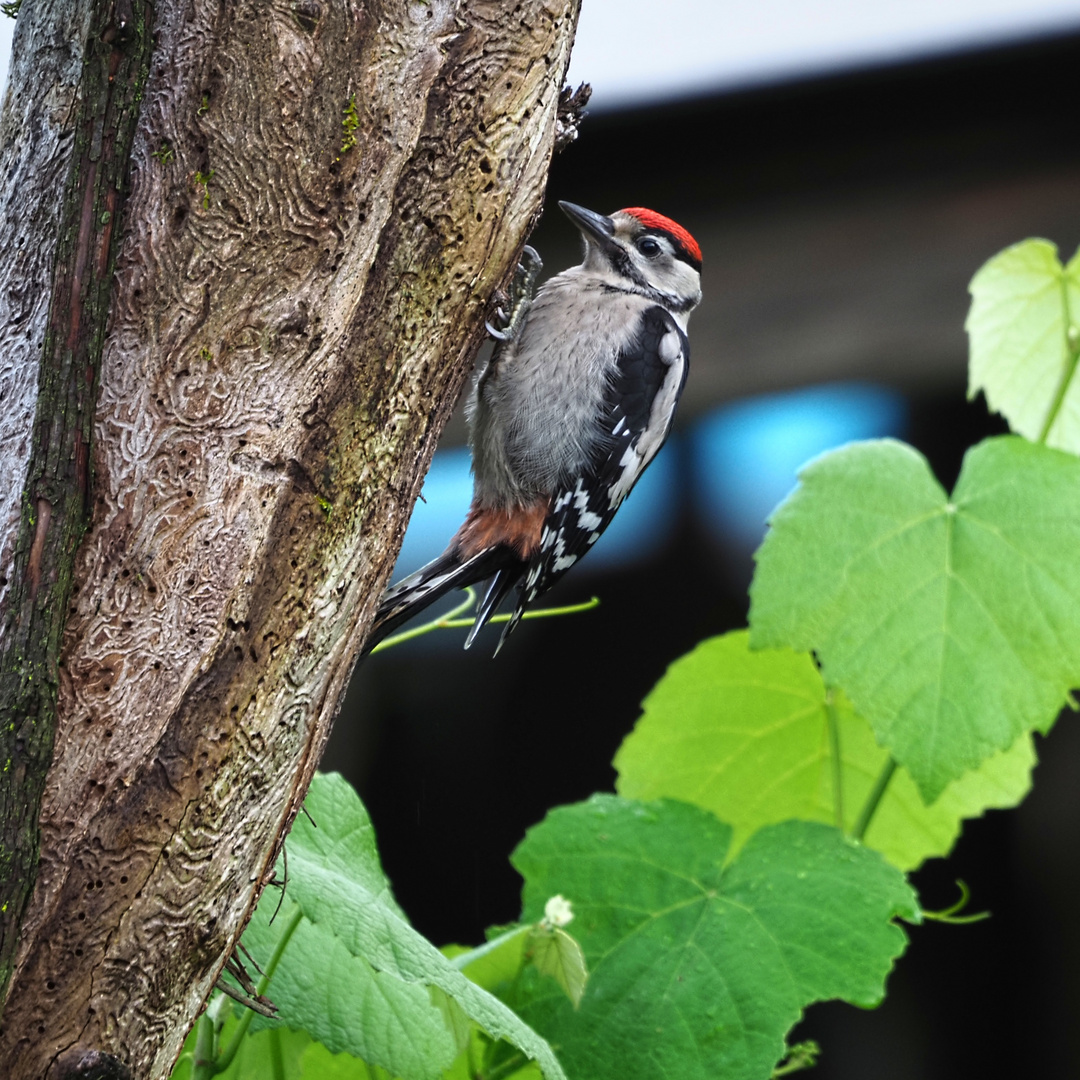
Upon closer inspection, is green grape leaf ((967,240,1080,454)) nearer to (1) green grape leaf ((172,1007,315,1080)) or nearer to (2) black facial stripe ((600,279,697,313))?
(2) black facial stripe ((600,279,697,313))

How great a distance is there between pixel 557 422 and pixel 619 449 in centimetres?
12

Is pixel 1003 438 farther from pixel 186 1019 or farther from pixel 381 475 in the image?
pixel 186 1019

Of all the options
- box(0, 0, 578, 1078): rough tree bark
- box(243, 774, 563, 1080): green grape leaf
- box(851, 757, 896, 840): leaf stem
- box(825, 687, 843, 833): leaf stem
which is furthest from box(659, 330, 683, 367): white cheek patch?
box(243, 774, 563, 1080): green grape leaf

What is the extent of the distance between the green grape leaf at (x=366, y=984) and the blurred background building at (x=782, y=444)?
2.39 m

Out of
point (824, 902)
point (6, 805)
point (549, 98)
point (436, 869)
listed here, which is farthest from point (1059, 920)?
point (6, 805)

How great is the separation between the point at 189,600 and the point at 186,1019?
1.08 ft

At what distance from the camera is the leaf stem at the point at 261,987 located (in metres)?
1.04

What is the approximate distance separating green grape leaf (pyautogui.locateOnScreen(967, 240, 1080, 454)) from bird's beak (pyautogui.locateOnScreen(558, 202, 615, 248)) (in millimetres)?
788

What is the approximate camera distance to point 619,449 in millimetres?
2062

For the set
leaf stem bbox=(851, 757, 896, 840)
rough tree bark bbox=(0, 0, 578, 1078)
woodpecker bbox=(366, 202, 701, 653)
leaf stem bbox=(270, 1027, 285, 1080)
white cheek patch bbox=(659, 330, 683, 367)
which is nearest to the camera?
rough tree bark bbox=(0, 0, 578, 1078)

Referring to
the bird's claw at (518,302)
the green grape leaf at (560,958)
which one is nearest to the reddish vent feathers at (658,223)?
the bird's claw at (518,302)

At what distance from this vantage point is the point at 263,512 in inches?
36.4

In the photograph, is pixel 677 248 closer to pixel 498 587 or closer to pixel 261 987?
pixel 498 587

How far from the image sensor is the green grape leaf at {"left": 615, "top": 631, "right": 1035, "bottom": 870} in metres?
1.66
